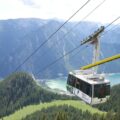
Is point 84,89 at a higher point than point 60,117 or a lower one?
higher

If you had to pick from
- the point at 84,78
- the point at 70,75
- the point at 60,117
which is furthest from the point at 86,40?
the point at 60,117

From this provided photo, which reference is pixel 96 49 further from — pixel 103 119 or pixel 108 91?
pixel 103 119

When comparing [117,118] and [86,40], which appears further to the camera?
[117,118]

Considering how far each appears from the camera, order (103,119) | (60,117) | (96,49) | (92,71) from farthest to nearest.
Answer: (103,119)
(60,117)
(96,49)
(92,71)

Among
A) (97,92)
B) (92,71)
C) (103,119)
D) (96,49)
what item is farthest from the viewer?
(103,119)

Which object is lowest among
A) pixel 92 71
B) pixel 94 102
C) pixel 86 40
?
pixel 94 102

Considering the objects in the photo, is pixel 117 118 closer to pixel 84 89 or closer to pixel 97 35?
pixel 97 35
